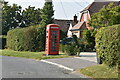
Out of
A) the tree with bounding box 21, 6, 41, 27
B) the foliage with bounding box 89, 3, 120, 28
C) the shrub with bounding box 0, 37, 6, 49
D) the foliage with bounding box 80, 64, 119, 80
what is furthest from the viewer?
the tree with bounding box 21, 6, 41, 27

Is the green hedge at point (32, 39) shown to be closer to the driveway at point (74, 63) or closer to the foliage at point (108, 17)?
the foliage at point (108, 17)

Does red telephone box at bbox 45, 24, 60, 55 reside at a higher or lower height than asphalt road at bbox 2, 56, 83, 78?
higher

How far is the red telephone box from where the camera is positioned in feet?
66.8

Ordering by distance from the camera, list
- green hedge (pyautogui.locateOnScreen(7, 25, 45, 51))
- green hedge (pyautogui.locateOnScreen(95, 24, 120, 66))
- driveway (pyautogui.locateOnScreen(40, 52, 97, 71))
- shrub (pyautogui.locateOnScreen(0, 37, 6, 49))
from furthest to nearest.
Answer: shrub (pyautogui.locateOnScreen(0, 37, 6, 49)) < green hedge (pyautogui.locateOnScreen(7, 25, 45, 51)) < driveway (pyautogui.locateOnScreen(40, 52, 97, 71)) < green hedge (pyautogui.locateOnScreen(95, 24, 120, 66))

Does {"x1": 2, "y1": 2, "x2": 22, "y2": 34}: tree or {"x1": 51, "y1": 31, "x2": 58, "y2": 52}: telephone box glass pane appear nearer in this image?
{"x1": 51, "y1": 31, "x2": 58, "y2": 52}: telephone box glass pane

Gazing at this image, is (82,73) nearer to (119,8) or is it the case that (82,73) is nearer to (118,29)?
(118,29)

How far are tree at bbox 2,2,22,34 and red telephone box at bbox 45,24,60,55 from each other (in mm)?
29302

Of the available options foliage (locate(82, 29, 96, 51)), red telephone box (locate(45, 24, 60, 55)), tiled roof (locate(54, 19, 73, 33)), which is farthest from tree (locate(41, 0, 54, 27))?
tiled roof (locate(54, 19, 73, 33))

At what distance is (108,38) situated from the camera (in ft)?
34.6

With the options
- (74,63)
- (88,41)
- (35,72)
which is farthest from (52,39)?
(35,72)

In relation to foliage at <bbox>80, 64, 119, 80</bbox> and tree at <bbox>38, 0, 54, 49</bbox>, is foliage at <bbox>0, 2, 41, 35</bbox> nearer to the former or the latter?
tree at <bbox>38, 0, 54, 49</bbox>

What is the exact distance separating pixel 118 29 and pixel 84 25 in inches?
1123

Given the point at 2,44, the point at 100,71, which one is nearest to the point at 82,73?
the point at 100,71

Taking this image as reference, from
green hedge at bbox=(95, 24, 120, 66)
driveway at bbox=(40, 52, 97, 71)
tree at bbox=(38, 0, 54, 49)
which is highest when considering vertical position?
tree at bbox=(38, 0, 54, 49)
